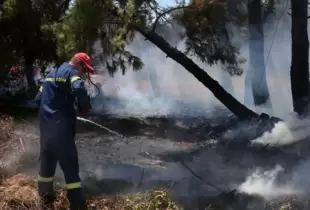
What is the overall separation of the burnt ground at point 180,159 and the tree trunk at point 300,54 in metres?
1.06

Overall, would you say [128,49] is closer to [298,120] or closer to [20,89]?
[298,120]

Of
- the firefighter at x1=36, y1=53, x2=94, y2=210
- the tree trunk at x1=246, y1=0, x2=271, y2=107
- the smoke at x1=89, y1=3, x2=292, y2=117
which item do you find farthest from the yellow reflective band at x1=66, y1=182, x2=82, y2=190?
the tree trunk at x1=246, y1=0, x2=271, y2=107

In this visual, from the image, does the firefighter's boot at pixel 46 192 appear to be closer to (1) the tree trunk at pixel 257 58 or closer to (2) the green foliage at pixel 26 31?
(2) the green foliage at pixel 26 31

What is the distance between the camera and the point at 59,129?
4.31 metres

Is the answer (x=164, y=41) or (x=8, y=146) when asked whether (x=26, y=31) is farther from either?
(x=8, y=146)

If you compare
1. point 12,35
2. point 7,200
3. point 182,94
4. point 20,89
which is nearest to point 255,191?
point 7,200

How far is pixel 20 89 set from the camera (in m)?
10.5

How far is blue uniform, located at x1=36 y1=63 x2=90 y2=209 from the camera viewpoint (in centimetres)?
429

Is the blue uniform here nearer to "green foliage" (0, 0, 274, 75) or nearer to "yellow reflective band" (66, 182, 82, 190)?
"yellow reflective band" (66, 182, 82, 190)

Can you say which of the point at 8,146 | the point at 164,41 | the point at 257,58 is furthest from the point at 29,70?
the point at 257,58

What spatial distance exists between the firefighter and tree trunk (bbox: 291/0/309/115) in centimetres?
515

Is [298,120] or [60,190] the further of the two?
[298,120]

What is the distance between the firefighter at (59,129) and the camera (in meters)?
4.29

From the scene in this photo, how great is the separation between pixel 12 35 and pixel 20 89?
5.52ft
